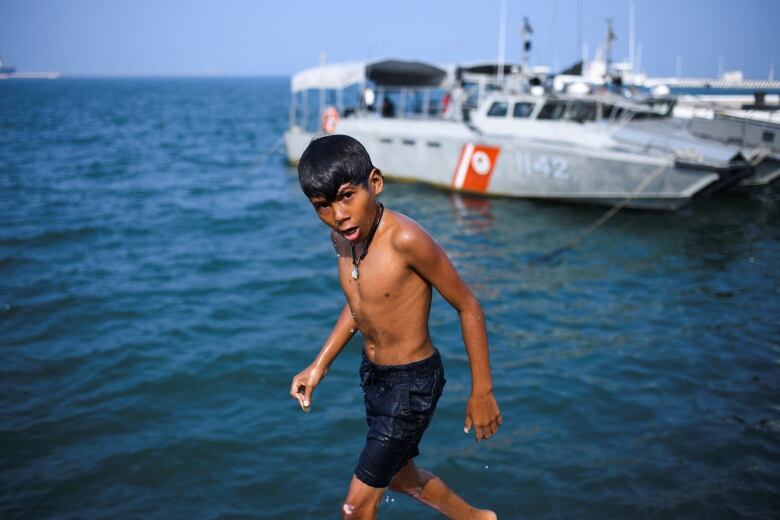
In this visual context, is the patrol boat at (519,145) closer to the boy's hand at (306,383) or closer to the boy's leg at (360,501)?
the boy's hand at (306,383)

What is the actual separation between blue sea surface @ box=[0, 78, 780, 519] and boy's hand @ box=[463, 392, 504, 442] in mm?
1555

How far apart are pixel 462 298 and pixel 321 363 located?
2.91ft

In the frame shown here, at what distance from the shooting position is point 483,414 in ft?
9.15

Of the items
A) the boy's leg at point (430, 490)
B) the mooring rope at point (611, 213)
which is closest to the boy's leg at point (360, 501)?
the boy's leg at point (430, 490)

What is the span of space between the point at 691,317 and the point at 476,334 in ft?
19.9

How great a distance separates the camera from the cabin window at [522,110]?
51.1ft

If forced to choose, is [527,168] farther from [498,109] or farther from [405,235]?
[405,235]

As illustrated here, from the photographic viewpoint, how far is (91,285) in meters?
8.92

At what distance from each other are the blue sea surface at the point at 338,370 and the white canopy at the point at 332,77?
6184 mm

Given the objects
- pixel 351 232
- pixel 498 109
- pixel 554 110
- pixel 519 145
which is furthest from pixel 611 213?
pixel 351 232

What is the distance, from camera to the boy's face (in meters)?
2.53

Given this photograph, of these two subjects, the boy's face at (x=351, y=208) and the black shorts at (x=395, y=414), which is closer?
the boy's face at (x=351, y=208)

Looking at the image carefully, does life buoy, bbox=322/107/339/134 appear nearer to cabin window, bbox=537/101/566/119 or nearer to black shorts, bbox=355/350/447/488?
cabin window, bbox=537/101/566/119

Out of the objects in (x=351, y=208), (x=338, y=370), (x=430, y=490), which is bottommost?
(x=338, y=370)
